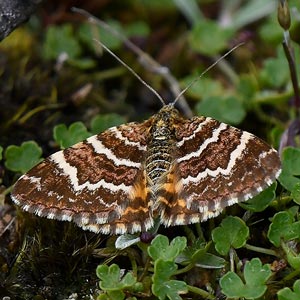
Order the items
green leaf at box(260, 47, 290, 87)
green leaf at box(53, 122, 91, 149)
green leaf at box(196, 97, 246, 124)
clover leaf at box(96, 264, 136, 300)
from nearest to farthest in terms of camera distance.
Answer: clover leaf at box(96, 264, 136, 300), green leaf at box(53, 122, 91, 149), green leaf at box(196, 97, 246, 124), green leaf at box(260, 47, 290, 87)

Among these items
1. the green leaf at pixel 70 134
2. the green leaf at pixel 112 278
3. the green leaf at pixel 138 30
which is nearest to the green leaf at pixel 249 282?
the green leaf at pixel 112 278

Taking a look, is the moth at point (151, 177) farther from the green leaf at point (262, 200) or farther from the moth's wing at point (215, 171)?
the green leaf at point (262, 200)

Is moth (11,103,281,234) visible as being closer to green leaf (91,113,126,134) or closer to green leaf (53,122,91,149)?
green leaf (53,122,91,149)

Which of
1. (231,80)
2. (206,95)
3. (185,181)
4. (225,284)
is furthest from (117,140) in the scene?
(231,80)

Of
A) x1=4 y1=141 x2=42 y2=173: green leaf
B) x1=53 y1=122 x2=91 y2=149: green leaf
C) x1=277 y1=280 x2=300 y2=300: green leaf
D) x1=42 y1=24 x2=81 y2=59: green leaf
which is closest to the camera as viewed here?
x1=277 y1=280 x2=300 y2=300: green leaf

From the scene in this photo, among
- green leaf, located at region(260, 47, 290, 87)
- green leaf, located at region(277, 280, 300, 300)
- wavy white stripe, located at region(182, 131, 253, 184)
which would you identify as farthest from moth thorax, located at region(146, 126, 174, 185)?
green leaf, located at region(260, 47, 290, 87)

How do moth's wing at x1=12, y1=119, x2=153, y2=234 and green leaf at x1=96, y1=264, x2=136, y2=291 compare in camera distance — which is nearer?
green leaf at x1=96, y1=264, x2=136, y2=291
